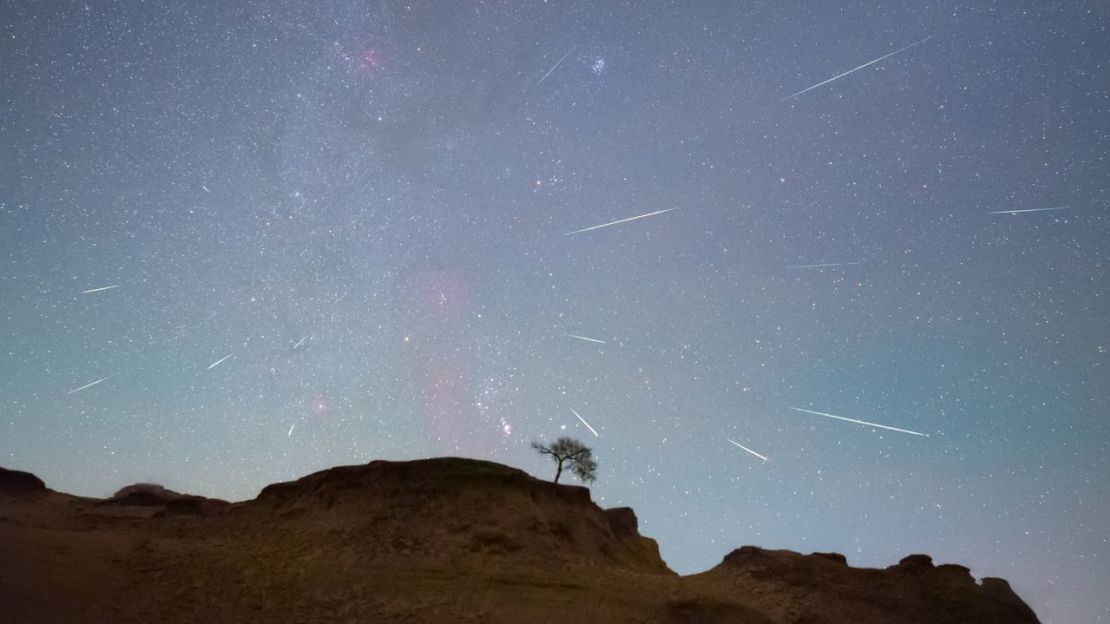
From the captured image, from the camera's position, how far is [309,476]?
111 feet

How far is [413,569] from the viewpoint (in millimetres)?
25578

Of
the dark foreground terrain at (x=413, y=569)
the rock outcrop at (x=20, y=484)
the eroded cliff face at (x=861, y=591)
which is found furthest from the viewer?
the rock outcrop at (x=20, y=484)

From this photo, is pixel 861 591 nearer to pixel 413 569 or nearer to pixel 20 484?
pixel 413 569

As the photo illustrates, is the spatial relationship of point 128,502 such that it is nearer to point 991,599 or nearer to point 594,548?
point 594,548

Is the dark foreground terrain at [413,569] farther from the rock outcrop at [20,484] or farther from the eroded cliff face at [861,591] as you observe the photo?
the rock outcrop at [20,484]

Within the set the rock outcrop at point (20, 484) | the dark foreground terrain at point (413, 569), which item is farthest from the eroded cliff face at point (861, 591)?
the rock outcrop at point (20, 484)

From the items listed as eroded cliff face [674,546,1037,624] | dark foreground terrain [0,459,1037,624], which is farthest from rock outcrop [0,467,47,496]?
eroded cliff face [674,546,1037,624]

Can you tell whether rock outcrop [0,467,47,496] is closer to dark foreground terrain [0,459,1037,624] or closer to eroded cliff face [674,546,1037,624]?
dark foreground terrain [0,459,1037,624]

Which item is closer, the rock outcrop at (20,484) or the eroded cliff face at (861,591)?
the eroded cliff face at (861,591)

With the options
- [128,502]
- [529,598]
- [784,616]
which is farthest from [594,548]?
[128,502]

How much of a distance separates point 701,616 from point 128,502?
137 ft

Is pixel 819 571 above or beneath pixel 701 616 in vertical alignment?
above

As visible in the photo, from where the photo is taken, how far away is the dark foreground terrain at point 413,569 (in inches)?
901

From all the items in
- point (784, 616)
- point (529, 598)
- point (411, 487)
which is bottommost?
point (529, 598)
